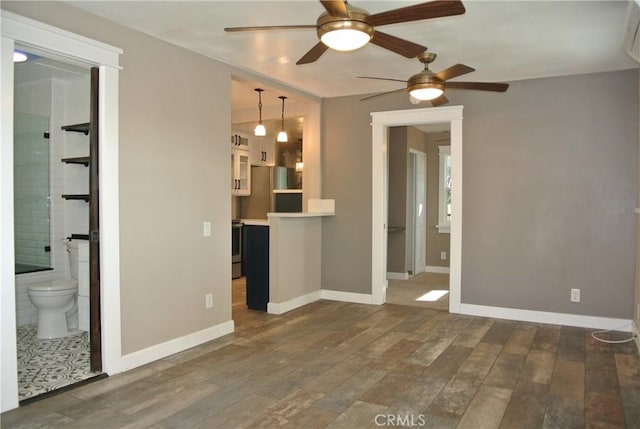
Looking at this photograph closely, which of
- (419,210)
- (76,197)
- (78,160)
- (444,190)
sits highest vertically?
(78,160)

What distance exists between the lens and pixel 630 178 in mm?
4285

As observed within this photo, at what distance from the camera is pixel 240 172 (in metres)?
7.74

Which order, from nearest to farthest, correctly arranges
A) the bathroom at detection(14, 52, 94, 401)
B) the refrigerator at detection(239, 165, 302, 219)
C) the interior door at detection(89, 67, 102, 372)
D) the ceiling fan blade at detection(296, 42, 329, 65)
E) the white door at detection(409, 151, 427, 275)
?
the ceiling fan blade at detection(296, 42, 329, 65)
the interior door at detection(89, 67, 102, 372)
the bathroom at detection(14, 52, 94, 401)
the white door at detection(409, 151, 427, 275)
the refrigerator at detection(239, 165, 302, 219)

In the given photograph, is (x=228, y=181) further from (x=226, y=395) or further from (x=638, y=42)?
(x=638, y=42)

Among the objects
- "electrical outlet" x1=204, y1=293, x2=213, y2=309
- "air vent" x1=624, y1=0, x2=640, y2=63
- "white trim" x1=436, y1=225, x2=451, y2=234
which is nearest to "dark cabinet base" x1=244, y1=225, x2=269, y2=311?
"electrical outlet" x1=204, y1=293, x2=213, y2=309

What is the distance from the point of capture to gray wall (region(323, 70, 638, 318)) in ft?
14.2

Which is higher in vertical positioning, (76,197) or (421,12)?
(421,12)

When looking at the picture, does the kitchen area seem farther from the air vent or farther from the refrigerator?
the air vent

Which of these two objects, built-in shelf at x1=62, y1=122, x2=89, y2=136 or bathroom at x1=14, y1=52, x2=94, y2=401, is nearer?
built-in shelf at x1=62, y1=122, x2=89, y2=136

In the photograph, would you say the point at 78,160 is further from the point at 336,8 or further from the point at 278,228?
the point at 336,8

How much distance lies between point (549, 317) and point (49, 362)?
14.7 ft

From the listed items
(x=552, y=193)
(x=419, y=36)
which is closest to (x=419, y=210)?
(x=552, y=193)

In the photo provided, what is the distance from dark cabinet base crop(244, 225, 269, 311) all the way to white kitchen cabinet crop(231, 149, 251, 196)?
2457mm

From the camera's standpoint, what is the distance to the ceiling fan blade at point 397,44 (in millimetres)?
2549
